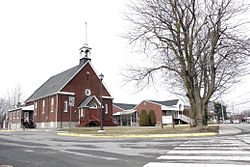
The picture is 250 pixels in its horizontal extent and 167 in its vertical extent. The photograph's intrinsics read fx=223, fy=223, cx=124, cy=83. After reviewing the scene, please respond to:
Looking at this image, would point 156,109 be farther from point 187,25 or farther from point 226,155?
point 226,155

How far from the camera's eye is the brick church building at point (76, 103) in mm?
34312

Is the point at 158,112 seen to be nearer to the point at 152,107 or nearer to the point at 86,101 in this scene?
the point at 152,107

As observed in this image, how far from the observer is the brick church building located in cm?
3431

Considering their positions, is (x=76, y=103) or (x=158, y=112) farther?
(x=158, y=112)

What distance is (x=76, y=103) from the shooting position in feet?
119

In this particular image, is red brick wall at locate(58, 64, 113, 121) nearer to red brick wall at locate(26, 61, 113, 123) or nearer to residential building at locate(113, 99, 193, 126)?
red brick wall at locate(26, 61, 113, 123)

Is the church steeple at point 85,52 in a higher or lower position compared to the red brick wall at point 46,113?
higher

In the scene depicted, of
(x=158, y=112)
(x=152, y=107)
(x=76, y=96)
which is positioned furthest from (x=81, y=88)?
(x=158, y=112)

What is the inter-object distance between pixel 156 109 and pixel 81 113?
1714 cm

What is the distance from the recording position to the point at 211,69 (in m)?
17.1

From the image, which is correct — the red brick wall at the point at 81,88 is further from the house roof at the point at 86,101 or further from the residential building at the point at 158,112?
the residential building at the point at 158,112

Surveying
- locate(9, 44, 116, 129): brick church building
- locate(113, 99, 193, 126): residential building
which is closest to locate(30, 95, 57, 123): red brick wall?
locate(9, 44, 116, 129): brick church building

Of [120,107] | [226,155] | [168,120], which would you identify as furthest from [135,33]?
[120,107]

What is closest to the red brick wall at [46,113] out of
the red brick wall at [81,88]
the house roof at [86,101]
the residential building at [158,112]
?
the red brick wall at [81,88]
